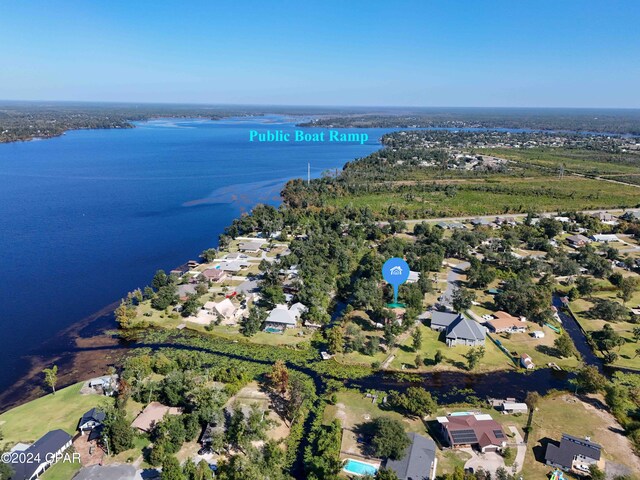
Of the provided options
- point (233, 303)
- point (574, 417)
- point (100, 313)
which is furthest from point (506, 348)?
point (100, 313)

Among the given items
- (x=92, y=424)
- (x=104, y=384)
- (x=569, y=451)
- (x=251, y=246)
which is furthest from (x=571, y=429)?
(x=251, y=246)

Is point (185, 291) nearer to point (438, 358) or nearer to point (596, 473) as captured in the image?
point (438, 358)

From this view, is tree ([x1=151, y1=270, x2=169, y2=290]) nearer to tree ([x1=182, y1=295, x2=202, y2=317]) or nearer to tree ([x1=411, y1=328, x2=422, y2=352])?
tree ([x1=182, y1=295, x2=202, y2=317])

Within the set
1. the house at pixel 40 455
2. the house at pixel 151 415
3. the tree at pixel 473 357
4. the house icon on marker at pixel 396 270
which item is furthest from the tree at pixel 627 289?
the house at pixel 40 455

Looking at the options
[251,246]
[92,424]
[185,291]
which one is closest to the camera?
[92,424]

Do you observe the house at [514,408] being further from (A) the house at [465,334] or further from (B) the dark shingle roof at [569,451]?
(A) the house at [465,334]

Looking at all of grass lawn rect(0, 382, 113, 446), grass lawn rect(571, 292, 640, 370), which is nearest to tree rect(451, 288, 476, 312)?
grass lawn rect(571, 292, 640, 370)

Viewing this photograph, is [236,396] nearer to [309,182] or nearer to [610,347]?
[610,347]
